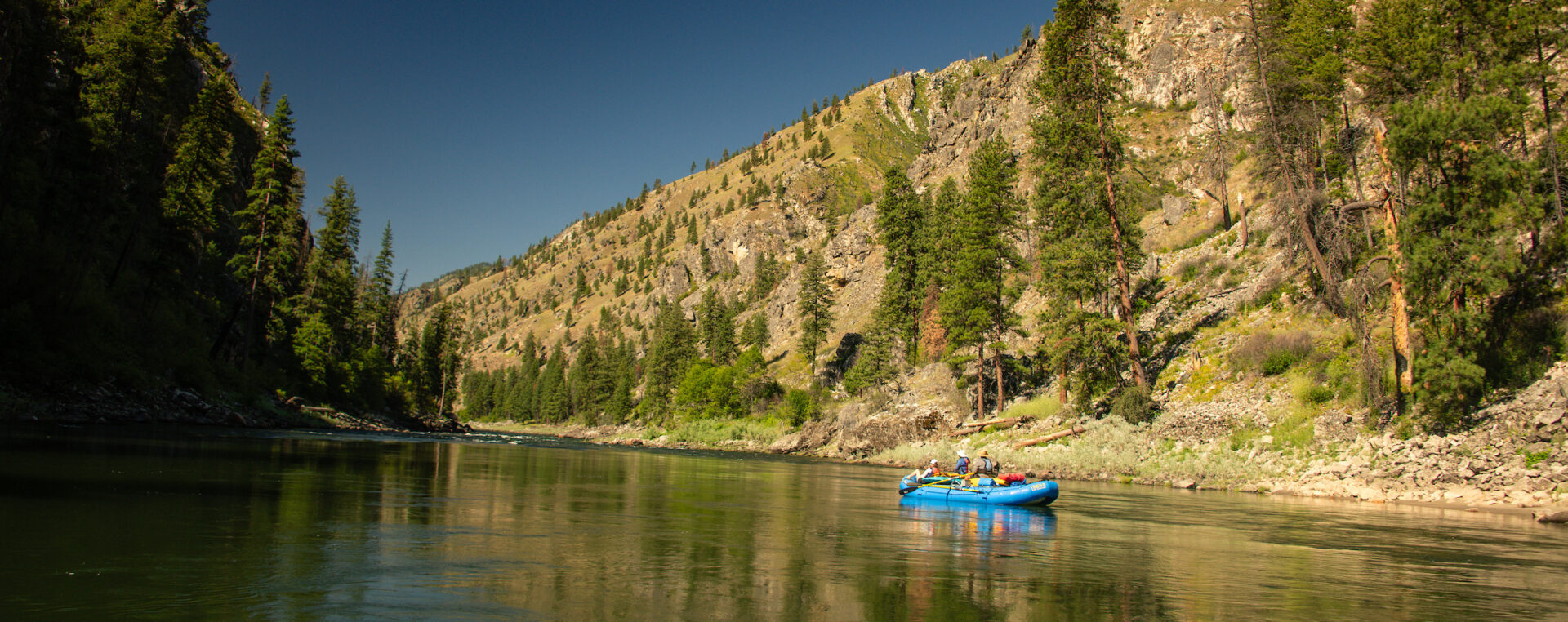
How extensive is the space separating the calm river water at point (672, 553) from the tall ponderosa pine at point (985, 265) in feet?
83.9

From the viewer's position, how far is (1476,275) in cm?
2247

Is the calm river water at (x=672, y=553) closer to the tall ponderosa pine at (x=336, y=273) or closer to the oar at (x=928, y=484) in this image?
the oar at (x=928, y=484)

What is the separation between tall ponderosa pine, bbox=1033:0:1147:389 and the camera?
36.8 metres

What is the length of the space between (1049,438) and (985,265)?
50.2 ft

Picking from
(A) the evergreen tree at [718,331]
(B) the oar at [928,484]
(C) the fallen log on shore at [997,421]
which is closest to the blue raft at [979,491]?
(B) the oar at [928,484]

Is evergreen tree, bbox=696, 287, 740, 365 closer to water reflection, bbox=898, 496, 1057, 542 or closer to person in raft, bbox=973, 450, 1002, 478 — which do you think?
person in raft, bbox=973, 450, 1002, 478

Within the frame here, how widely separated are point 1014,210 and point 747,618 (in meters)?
46.9

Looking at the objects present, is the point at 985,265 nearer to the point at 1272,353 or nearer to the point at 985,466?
the point at 1272,353

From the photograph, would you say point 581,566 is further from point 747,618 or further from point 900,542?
point 900,542

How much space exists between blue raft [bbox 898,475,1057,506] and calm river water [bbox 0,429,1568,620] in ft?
1.64

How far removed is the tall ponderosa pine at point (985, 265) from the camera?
4800 cm

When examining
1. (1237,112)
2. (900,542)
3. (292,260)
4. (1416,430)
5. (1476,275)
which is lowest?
(900,542)

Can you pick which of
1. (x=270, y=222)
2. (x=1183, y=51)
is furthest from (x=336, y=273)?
(x=1183, y=51)

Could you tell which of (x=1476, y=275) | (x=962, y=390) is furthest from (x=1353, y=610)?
(x=962, y=390)
